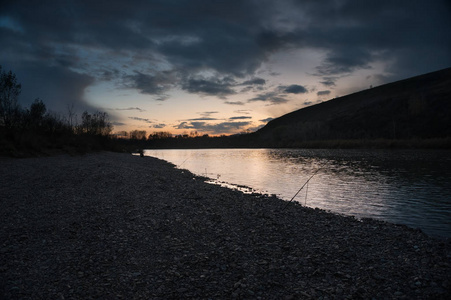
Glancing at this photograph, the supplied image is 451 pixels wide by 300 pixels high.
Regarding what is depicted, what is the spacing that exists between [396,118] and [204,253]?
16872 centimetres

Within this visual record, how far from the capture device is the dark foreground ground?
21.5 ft

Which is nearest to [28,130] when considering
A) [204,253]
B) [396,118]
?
[204,253]

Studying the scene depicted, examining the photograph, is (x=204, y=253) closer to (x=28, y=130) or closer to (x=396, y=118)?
(x=28, y=130)

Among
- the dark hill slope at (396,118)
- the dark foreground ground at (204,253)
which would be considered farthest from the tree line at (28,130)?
the dark hill slope at (396,118)

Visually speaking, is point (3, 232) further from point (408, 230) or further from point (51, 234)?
point (408, 230)

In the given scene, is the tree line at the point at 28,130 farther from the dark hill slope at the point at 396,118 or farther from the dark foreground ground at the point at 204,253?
the dark hill slope at the point at 396,118

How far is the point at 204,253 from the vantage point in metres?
8.70

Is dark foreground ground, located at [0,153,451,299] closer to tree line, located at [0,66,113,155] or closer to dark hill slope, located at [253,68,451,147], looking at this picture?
tree line, located at [0,66,113,155]

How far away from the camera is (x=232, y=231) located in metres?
11.0

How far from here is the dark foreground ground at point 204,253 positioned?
6559 mm

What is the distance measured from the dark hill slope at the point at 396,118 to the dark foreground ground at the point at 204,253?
127832 millimetres

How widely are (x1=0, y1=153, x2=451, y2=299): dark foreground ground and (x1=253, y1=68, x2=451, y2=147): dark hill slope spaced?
419 feet

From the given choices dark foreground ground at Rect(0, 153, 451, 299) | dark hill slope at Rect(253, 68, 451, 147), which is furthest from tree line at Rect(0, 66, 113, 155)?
dark hill slope at Rect(253, 68, 451, 147)

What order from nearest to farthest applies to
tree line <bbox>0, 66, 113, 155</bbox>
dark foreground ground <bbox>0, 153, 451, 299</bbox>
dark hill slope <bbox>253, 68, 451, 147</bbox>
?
dark foreground ground <bbox>0, 153, 451, 299</bbox>, tree line <bbox>0, 66, 113, 155</bbox>, dark hill slope <bbox>253, 68, 451, 147</bbox>
